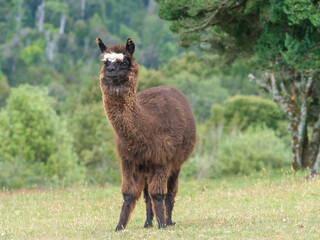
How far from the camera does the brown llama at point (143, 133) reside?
427 inches

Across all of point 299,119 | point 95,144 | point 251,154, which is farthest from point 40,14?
point 299,119

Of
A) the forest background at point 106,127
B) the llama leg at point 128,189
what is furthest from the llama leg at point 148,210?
the forest background at point 106,127

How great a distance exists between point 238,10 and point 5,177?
25.6m

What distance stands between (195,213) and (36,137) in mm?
41400

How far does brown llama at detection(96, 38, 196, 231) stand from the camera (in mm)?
10844

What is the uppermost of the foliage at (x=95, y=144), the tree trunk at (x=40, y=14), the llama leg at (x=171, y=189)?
the tree trunk at (x=40, y=14)

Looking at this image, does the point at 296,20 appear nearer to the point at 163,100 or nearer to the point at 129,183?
the point at 163,100

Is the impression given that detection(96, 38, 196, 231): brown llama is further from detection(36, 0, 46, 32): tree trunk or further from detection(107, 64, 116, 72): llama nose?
detection(36, 0, 46, 32): tree trunk

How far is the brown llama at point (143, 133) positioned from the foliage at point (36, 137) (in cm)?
3951

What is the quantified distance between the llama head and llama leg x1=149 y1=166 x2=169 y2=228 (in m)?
1.70

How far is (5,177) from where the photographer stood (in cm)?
4275

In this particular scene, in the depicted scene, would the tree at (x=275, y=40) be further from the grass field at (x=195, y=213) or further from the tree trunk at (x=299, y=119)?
the grass field at (x=195, y=213)

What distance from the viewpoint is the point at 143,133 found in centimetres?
1116

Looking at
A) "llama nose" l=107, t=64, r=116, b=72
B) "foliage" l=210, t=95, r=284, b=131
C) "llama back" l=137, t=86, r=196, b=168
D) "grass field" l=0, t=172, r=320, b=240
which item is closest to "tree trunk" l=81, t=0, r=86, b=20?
"foliage" l=210, t=95, r=284, b=131
